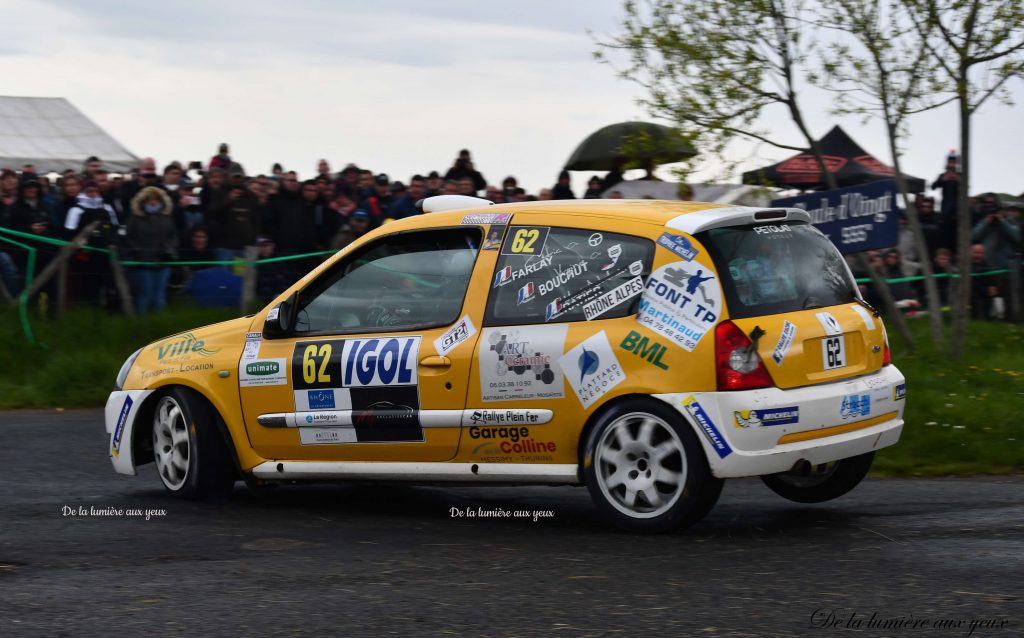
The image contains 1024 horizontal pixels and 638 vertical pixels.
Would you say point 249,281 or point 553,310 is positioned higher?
point 249,281

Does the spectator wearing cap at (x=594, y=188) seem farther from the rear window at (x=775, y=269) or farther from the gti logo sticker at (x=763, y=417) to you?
the gti logo sticker at (x=763, y=417)

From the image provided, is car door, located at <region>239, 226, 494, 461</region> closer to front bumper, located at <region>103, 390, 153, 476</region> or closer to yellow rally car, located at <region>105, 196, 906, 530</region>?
yellow rally car, located at <region>105, 196, 906, 530</region>

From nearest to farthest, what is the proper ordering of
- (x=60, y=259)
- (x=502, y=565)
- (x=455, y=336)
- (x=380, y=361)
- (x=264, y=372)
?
1. (x=502, y=565)
2. (x=455, y=336)
3. (x=380, y=361)
4. (x=264, y=372)
5. (x=60, y=259)

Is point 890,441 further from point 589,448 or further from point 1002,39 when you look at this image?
point 1002,39

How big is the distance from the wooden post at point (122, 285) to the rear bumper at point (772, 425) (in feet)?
31.4

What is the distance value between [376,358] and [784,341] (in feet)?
7.06

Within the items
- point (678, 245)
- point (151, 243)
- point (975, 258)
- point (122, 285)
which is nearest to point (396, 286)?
point (678, 245)

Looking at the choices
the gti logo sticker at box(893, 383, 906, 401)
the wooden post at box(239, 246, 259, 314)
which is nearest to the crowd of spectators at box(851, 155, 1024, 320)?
the wooden post at box(239, 246, 259, 314)

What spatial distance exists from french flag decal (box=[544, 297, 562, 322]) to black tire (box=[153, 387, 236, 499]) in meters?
2.23

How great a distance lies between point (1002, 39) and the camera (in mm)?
13047

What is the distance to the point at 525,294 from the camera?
24.5 feet

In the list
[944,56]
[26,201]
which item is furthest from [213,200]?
[944,56]

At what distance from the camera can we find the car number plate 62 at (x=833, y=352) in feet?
23.5

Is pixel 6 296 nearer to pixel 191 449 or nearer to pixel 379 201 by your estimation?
pixel 379 201
